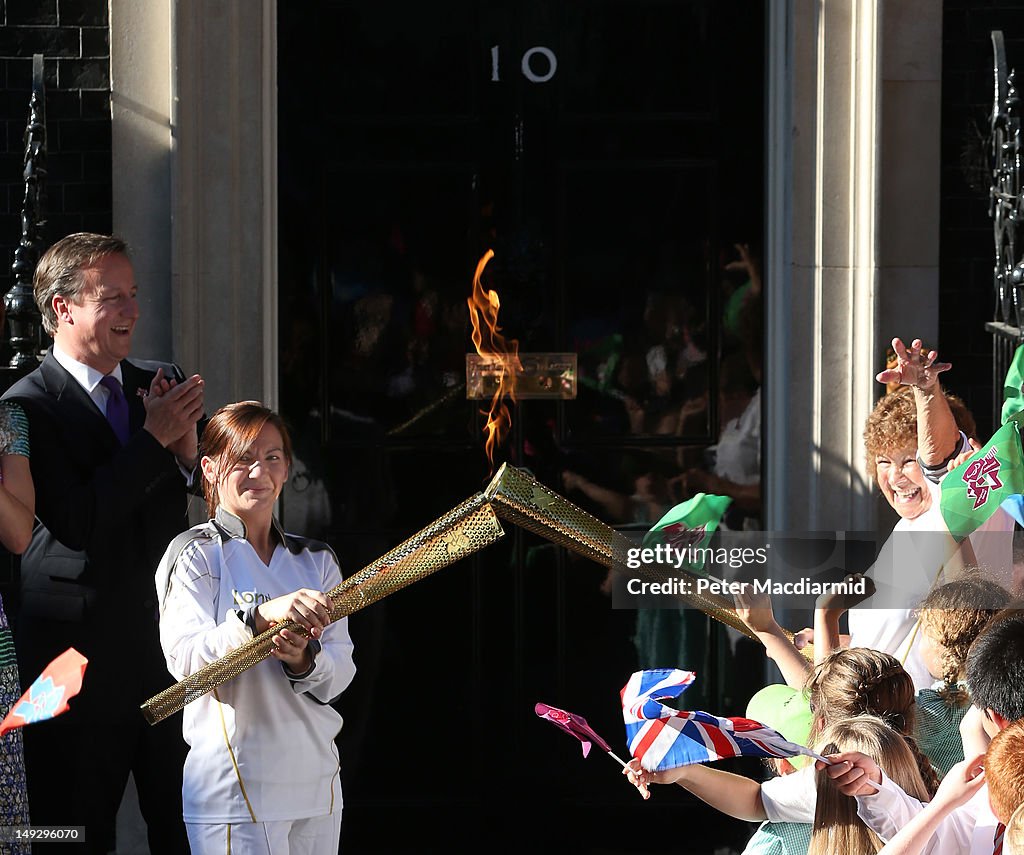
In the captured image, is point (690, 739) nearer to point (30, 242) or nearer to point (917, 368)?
point (917, 368)

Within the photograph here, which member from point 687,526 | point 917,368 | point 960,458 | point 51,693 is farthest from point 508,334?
point 51,693

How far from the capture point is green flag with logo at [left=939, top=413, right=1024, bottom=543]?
4359 millimetres

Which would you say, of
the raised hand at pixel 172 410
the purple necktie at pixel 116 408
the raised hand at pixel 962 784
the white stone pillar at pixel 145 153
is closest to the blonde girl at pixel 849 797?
the raised hand at pixel 962 784

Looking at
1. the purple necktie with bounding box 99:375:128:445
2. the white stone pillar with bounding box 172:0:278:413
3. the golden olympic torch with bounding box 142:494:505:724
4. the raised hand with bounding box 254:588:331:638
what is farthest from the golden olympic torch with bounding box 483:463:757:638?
the white stone pillar with bounding box 172:0:278:413

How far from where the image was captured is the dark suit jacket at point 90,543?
4.56 metres

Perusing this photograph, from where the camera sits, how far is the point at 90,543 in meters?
4.62

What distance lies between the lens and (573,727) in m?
3.58

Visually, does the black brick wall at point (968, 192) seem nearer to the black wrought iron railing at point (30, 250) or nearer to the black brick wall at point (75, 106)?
the black brick wall at point (75, 106)

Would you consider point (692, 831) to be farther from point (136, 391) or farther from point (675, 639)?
point (136, 391)

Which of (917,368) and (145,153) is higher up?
(145,153)

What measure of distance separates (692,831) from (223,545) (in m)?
2.49

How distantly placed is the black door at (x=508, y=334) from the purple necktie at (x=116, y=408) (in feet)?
3.92

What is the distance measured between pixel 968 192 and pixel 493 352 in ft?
5.59

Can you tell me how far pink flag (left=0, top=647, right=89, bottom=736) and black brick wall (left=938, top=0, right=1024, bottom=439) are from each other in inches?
128
